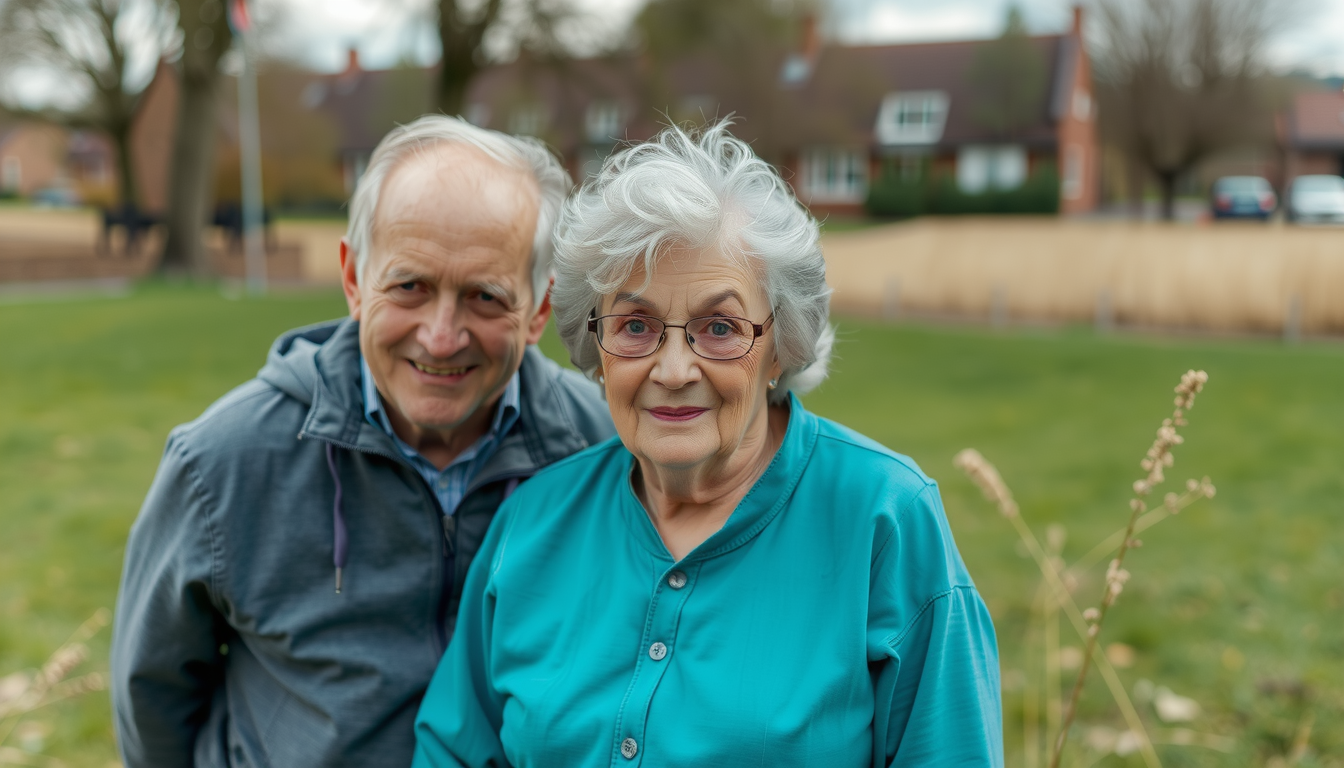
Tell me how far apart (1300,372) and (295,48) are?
2079 centimetres

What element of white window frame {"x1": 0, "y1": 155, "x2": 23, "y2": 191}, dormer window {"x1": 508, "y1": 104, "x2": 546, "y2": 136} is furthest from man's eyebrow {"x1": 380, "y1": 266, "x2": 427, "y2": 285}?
white window frame {"x1": 0, "y1": 155, "x2": 23, "y2": 191}

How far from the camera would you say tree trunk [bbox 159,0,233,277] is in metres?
17.3

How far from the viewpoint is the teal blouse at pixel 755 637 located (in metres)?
1.84

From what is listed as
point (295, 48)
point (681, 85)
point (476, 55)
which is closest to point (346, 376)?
point (476, 55)

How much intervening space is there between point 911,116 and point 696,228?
146ft

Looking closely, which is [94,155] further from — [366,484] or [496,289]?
[496,289]

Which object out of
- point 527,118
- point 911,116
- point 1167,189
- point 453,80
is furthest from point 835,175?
point 453,80

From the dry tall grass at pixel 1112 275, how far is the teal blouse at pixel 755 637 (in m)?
12.3

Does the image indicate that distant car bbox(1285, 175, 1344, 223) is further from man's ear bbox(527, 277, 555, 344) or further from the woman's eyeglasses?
the woman's eyeglasses

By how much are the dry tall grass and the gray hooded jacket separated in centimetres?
1245

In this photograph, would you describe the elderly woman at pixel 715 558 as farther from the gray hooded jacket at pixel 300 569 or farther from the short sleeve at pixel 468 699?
the gray hooded jacket at pixel 300 569

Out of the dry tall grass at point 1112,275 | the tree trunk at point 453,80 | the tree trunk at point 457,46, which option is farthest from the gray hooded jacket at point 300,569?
the tree trunk at point 453,80

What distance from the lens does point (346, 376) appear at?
7.88ft

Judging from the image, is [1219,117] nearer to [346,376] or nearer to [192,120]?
[192,120]
